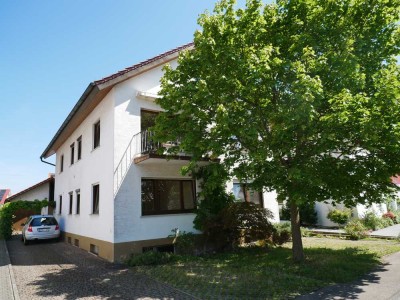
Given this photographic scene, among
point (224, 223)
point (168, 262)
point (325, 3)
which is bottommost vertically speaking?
point (168, 262)

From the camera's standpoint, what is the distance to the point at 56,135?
18.7 meters

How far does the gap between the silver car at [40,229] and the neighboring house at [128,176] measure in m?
3.76

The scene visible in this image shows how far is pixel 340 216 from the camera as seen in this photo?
19.8 meters

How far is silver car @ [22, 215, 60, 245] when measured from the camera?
1651 cm

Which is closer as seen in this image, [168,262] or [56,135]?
[168,262]

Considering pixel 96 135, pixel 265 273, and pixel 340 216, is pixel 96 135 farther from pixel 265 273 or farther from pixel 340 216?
pixel 340 216

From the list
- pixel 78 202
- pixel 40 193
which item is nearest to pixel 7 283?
pixel 78 202

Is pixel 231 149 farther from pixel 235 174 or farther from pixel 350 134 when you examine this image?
pixel 350 134

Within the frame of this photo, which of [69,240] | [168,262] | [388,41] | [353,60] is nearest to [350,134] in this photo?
[353,60]

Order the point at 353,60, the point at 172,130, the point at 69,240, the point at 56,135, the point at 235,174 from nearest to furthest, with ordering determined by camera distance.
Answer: the point at 353,60, the point at 235,174, the point at 172,130, the point at 69,240, the point at 56,135

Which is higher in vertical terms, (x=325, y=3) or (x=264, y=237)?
(x=325, y=3)

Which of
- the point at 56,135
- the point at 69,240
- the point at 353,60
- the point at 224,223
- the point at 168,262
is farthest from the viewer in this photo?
the point at 56,135

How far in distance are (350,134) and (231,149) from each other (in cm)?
354

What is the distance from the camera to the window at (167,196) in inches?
464
